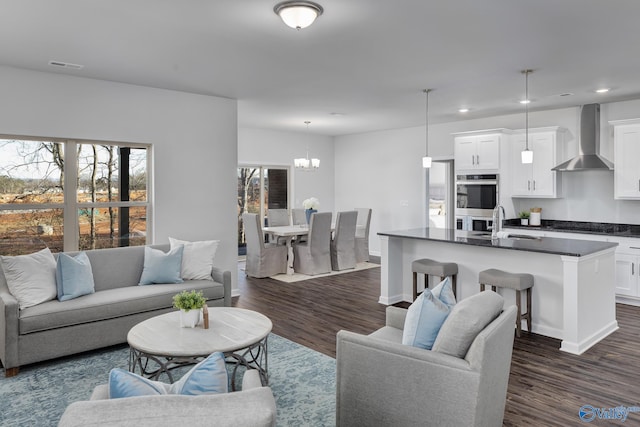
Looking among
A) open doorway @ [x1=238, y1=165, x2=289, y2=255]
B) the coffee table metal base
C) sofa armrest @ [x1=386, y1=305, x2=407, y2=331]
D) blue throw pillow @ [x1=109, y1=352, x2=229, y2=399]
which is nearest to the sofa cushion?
the coffee table metal base

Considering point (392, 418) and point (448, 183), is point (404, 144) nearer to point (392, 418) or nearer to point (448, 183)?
point (448, 183)

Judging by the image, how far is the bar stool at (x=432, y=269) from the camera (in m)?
4.85

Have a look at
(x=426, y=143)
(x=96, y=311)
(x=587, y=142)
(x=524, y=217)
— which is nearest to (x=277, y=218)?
(x=426, y=143)

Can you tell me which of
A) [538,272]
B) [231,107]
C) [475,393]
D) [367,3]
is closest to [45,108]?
[231,107]

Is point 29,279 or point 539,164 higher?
point 539,164

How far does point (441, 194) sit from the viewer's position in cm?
838

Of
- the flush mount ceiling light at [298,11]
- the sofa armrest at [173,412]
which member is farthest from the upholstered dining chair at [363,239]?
the sofa armrest at [173,412]

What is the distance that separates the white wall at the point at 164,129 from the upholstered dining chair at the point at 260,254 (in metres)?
1.10

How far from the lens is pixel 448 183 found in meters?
8.30

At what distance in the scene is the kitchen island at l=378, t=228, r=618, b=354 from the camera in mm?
3955

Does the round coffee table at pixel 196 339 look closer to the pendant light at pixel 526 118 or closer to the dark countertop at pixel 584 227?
the pendant light at pixel 526 118

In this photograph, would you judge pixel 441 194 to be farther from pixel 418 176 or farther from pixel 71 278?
pixel 71 278

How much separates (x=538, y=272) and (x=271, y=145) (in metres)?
5.93

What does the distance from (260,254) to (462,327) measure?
526 cm
